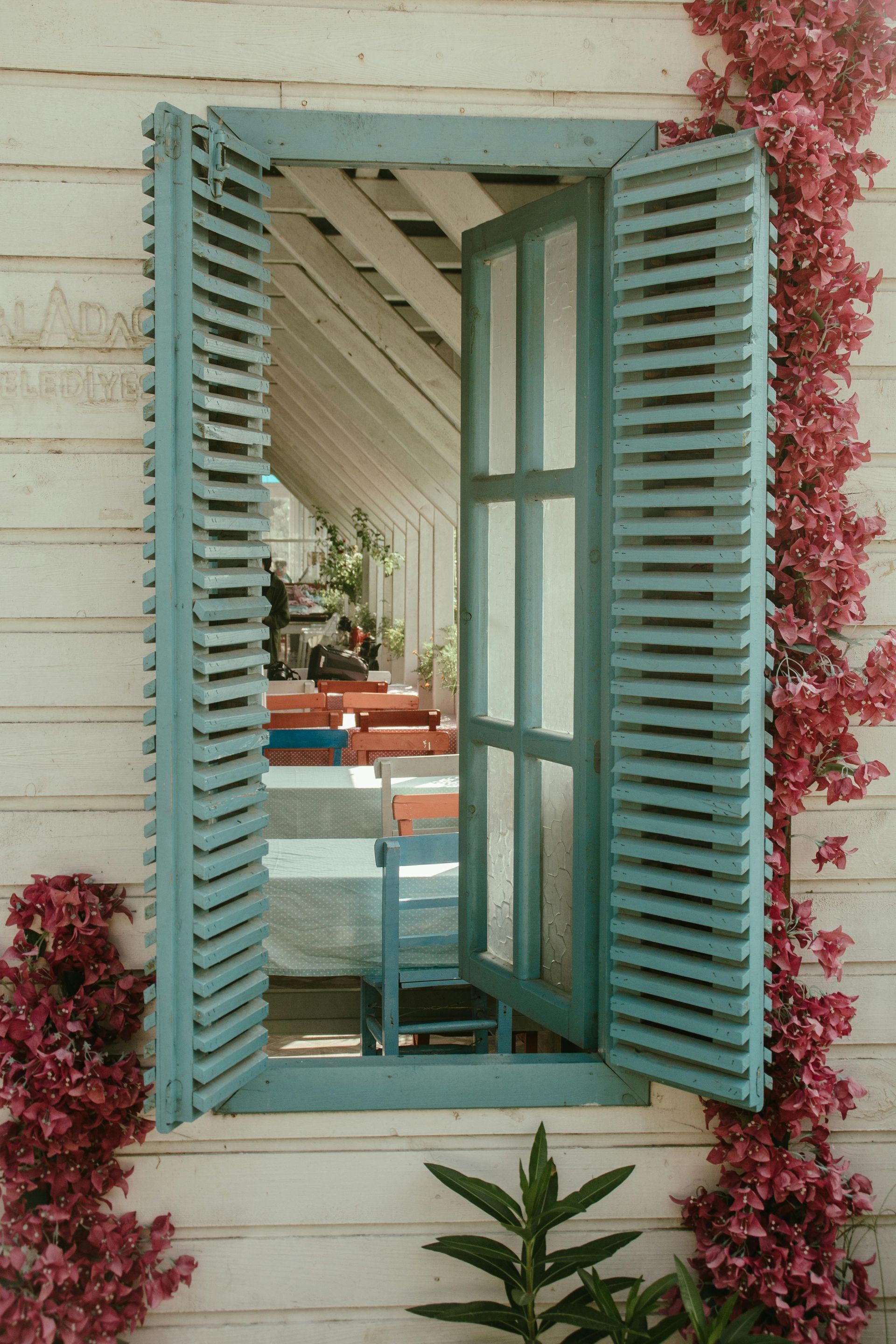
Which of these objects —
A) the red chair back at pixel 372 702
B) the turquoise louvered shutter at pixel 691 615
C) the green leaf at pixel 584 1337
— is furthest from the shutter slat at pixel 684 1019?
the red chair back at pixel 372 702

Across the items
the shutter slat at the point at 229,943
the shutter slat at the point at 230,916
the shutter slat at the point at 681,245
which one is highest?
the shutter slat at the point at 681,245

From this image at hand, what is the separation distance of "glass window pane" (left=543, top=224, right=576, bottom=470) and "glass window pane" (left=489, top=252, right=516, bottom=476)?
0.42ft

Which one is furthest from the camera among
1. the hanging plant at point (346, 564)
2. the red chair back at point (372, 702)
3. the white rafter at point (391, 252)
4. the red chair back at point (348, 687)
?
the hanging plant at point (346, 564)

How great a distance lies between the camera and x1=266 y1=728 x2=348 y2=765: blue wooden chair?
552 centimetres

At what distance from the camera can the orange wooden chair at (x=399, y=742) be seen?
533cm

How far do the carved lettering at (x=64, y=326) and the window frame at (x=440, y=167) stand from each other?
1.40 feet

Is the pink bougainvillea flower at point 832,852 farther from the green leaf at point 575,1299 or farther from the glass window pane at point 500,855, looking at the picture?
the green leaf at point 575,1299

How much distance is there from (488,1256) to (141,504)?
157 cm

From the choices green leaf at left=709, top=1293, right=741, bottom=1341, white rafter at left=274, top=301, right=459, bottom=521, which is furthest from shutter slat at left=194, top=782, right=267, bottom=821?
white rafter at left=274, top=301, right=459, bottom=521

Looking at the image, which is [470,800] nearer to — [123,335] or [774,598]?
[774,598]

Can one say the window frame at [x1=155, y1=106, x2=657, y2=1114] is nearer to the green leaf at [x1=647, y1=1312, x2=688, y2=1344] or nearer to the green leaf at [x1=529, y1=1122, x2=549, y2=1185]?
the green leaf at [x1=529, y1=1122, x2=549, y2=1185]

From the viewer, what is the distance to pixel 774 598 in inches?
90.6

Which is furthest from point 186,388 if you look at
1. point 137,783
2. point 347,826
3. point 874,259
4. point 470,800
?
point 347,826

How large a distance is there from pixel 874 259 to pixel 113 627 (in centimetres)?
170
